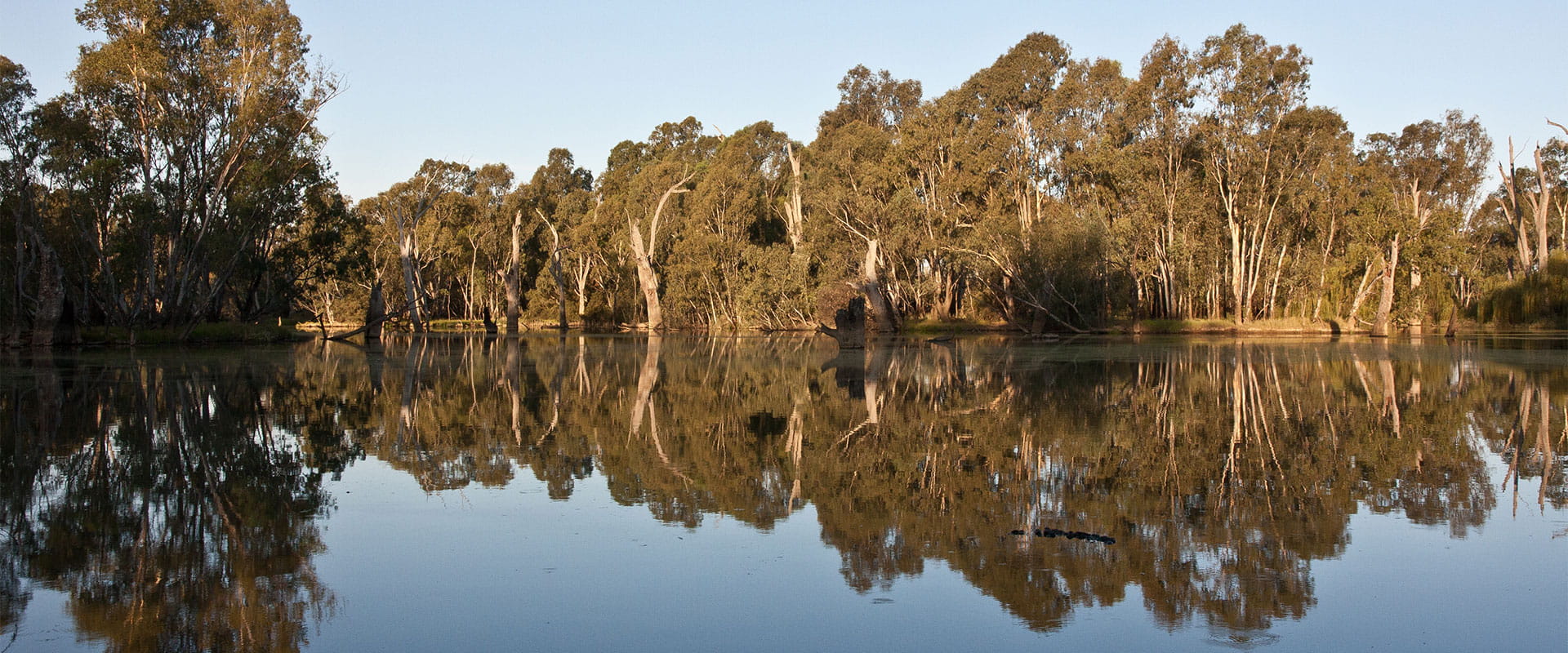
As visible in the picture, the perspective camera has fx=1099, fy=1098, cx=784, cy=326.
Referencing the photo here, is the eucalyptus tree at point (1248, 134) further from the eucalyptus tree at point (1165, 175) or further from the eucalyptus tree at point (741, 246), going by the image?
the eucalyptus tree at point (741, 246)

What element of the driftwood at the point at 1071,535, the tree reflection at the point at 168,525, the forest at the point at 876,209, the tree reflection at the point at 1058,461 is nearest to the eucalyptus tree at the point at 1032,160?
the forest at the point at 876,209

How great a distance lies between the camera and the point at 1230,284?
47406mm

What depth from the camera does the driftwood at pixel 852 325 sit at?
101ft

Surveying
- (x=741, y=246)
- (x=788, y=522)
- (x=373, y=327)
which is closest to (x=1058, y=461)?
(x=788, y=522)

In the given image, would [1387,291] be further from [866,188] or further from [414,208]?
[414,208]

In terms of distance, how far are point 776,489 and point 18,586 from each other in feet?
14.0

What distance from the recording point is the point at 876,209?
47.8 m

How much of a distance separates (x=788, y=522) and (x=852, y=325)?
24.5m

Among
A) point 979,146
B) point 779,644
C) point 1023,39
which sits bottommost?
point 779,644

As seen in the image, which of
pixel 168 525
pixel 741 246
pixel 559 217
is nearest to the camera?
pixel 168 525

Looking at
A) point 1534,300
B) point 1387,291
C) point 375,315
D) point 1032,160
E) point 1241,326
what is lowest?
point 1241,326

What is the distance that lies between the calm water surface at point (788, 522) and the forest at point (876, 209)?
20.2 m

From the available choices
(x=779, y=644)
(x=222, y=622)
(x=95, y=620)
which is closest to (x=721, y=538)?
(x=779, y=644)

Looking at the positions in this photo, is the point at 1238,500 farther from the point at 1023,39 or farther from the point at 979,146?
the point at 1023,39
